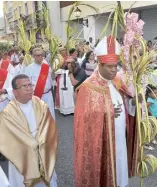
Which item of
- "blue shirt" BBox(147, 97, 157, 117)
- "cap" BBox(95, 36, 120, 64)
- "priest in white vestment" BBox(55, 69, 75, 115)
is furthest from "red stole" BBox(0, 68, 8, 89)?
"priest in white vestment" BBox(55, 69, 75, 115)

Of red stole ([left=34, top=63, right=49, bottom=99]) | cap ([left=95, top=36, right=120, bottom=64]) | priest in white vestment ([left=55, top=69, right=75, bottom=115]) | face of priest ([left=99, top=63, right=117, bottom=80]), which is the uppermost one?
cap ([left=95, top=36, right=120, bottom=64])

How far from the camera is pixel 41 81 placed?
19.0ft

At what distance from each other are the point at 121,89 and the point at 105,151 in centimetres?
69

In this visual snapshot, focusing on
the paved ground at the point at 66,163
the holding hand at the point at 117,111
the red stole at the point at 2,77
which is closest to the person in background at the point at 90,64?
the paved ground at the point at 66,163

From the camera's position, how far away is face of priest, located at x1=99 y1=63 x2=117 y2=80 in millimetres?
3213

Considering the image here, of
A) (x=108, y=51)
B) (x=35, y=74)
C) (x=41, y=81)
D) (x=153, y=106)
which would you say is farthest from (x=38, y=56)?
(x=108, y=51)

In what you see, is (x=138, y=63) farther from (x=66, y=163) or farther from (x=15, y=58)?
(x=15, y=58)

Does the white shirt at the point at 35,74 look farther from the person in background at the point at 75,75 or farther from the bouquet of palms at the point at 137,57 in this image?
the bouquet of palms at the point at 137,57

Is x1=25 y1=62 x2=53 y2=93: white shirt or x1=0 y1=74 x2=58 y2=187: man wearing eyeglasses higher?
x1=25 y1=62 x2=53 y2=93: white shirt

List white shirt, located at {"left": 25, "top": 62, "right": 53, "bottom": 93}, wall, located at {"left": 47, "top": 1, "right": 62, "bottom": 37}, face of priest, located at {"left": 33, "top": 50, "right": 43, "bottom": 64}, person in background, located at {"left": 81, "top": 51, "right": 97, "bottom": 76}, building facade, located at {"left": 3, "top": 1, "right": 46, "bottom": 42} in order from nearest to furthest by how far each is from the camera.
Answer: face of priest, located at {"left": 33, "top": 50, "right": 43, "bottom": 64} → white shirt, located at {"left": 25, "top": 62, "right": 53, "bottom": 93} → person in background, located at {"left": 81, "top": 51, "right": 97, "bottom": 76} → building facade, located at {"left": 3, "top": 1, "right": 46, "bottom": 42} → wall, located at {"left": 47, "top": 1, "right": 62, "bottom": 37}

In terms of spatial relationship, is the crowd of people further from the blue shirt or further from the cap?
the blue shirt

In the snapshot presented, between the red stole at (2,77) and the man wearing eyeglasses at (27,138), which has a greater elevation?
the red stole at (2,77)

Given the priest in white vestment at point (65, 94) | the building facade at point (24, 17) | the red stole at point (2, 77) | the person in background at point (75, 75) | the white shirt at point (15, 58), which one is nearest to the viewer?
the red stole at point (2, 77)

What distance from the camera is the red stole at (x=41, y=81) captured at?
5.75 m
